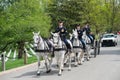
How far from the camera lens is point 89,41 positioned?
2450 centimetres

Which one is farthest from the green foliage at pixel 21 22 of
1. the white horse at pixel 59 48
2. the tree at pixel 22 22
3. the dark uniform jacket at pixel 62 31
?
the white horse at pixel 59 48

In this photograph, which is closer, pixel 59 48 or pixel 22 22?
pixel 59 48

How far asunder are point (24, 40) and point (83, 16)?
43.5 feet

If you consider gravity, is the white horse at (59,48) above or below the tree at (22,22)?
below

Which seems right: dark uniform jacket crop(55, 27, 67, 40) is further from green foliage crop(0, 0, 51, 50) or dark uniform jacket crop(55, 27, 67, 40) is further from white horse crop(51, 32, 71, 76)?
green foliage crop(0, 0, 51, 50)

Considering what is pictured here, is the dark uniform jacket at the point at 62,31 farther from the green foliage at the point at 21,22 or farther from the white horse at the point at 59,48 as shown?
the green foliage at the point at 21,22

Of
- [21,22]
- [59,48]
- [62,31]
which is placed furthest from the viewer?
[21,22]

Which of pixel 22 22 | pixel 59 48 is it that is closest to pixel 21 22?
pixel 22 22

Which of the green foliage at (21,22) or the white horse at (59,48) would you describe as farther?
the green foliage at (21,22)

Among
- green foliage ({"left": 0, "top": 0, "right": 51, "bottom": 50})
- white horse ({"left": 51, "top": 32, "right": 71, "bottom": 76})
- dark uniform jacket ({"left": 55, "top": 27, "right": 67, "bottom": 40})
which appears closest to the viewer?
white horse ({"left": 51, "top": 32, "right": 71, "bottom": 76})

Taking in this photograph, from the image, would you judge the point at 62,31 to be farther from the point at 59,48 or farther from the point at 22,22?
the point at 22,22

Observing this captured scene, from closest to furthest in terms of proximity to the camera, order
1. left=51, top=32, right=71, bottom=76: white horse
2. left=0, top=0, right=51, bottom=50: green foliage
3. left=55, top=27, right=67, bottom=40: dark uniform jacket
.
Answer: left=51, top=32, right=71, bottom=76: white horse → left=55, top=27, right=67, bottom=40: dark uniform jacket → left=0, top=0, right=51, bottom=50: green foliage

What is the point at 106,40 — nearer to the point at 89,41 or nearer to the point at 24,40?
the point at 24,40

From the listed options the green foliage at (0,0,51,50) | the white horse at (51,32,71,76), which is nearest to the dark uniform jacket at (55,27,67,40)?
the white horse at (51,32,71,76)
